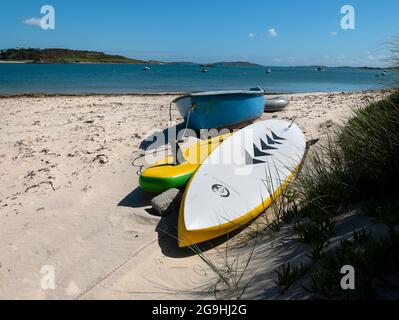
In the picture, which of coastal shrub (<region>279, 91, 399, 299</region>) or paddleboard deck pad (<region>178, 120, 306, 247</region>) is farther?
paddleboard deck pad (<region>178, 120, 306, 247</region>)

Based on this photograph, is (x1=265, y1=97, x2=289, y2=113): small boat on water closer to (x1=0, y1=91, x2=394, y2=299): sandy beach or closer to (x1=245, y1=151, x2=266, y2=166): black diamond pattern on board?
(x1=0, y1=91, x2=394, y2=299): sandy beach

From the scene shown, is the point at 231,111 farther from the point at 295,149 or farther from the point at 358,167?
the point at 358,167

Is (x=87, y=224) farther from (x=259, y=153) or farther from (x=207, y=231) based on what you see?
(x=259, y=153)

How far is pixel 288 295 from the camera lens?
87.8 inches

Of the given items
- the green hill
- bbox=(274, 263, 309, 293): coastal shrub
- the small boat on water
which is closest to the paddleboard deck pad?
bbox=(274, 263, 309, 293): coastal shrub

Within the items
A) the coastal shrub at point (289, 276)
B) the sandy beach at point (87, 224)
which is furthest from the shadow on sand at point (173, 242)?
the coastal shrub at point (289, 276)

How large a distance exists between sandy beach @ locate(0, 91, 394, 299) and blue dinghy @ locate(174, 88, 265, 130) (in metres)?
1.20

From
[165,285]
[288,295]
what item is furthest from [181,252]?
[288,295]

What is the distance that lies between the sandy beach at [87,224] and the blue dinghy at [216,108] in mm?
1198

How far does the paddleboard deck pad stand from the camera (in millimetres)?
3514

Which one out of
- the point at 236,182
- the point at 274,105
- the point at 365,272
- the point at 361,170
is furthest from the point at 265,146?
the point at 274,105

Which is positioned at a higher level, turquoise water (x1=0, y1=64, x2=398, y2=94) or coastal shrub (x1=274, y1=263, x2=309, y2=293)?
turquoise water (x1=0, y1=64, x2=398, y2=94)

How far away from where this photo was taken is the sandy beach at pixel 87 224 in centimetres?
308

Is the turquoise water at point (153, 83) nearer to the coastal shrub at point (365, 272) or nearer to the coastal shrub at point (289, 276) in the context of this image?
the coastal shrub at point (365, 272)
